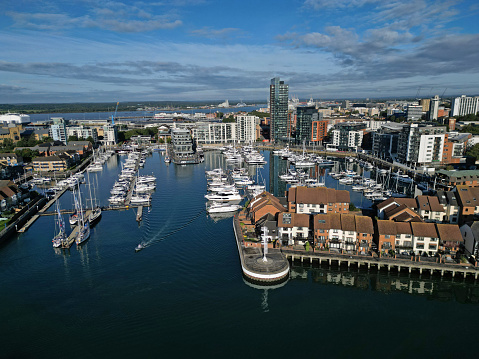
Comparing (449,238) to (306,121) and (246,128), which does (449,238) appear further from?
(246,128)

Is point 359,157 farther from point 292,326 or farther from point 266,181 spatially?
point 292,326

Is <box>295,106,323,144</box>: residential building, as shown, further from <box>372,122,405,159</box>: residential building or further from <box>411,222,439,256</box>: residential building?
<box>411,222,439,256</box>: residential building

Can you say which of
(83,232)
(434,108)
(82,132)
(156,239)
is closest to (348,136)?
(434,108)

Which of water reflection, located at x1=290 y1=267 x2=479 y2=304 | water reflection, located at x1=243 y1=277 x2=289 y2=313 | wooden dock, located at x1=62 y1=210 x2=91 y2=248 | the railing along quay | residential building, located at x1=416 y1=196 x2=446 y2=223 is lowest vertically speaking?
water reflection, located at x1=290 y1=267 x2=479 y2=304

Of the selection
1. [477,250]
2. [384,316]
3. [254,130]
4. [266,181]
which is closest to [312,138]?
[254,130]

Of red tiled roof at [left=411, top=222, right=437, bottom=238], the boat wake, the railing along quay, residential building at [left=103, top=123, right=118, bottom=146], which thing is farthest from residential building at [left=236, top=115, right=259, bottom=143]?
red tiled roof at [left=411, top=222, right=437, bottom=238]

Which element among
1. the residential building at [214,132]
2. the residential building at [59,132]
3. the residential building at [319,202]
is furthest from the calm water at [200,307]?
the residential building at [214,132]

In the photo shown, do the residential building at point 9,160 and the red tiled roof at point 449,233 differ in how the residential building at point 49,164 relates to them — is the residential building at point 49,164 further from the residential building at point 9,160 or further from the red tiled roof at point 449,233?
the red tiled roof at point 449,233
